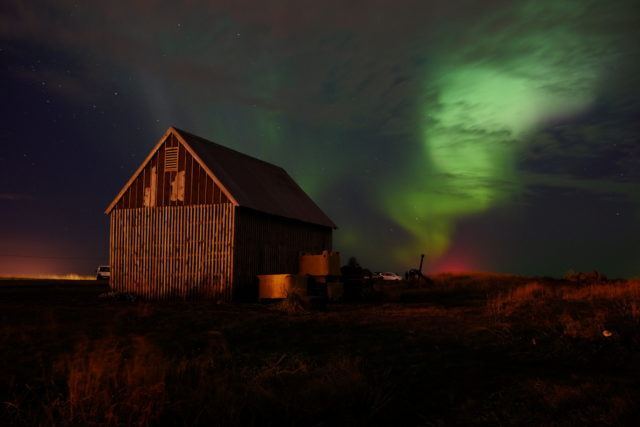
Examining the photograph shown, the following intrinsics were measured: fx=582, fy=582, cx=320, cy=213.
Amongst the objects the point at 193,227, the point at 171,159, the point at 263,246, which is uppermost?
the point at 171,159

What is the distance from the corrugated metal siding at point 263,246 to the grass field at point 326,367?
257 inches

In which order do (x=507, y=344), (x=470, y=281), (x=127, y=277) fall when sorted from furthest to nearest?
(x=470, y=281)
(x=127, y=277)
(x=507, y=344)

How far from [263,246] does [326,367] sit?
18.3m

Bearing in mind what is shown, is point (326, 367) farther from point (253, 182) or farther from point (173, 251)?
point (253, 182)

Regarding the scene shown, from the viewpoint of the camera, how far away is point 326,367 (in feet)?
35.1

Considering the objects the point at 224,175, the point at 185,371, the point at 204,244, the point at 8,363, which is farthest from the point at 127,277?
the point at 185,371

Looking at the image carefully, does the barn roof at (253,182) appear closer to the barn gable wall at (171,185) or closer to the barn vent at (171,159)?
the barn gable wall at (171,185)

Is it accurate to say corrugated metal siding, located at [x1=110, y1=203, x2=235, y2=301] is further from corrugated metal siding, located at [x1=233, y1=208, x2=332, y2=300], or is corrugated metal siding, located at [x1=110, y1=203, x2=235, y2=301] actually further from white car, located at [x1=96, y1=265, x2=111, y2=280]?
white car, located at [x1=96, y1=265, x2=111, y2=280]

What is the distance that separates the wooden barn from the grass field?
21.7 ft

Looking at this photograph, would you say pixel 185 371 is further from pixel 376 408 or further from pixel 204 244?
pixel 204 244

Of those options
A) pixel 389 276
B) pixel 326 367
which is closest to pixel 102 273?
pixel 389 276

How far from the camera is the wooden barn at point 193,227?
26.7m

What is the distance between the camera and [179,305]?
24312 mm

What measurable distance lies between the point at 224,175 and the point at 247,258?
417 cm
